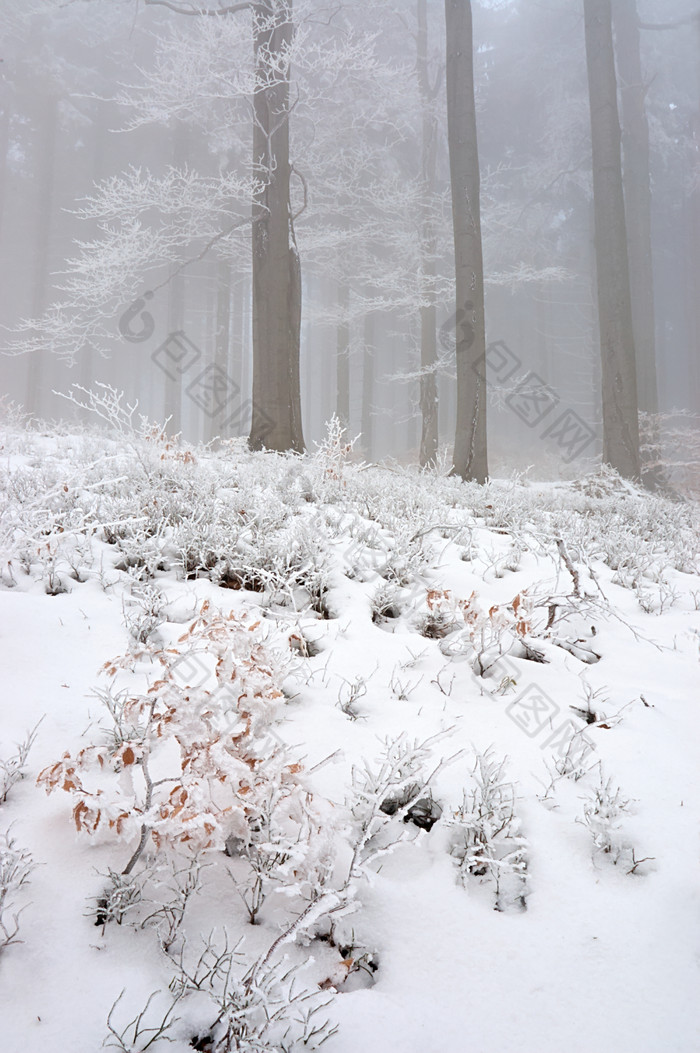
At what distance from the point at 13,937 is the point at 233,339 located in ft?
82.8

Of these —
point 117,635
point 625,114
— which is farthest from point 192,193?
point 625,114

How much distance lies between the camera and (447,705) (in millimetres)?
2045

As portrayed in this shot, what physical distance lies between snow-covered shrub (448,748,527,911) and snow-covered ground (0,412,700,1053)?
0.01m

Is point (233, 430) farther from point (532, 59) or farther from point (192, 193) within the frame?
point (532, 59)

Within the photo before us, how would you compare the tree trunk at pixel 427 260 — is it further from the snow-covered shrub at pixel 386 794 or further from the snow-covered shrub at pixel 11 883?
the snow-covered shrub at pixel 11 883

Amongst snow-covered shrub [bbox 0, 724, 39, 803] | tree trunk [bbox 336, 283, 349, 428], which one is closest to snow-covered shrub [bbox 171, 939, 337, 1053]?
snow-covered shrub [bbox 0, 724, 39, 803]

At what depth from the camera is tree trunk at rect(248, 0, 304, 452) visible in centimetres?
758

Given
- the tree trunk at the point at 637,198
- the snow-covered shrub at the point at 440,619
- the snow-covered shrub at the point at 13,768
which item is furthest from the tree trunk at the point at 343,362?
the snow-covered shrub at the point at 13,768

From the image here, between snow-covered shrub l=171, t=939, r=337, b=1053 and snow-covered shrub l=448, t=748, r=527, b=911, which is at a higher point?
snow-covered shrub l=448, t=748, r=527, b=911

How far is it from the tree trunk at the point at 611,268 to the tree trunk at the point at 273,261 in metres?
5.65

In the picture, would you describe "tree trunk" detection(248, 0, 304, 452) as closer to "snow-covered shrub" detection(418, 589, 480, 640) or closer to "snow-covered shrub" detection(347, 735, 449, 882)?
"snow-covered shrub" detection(418, 589, 480, 640)

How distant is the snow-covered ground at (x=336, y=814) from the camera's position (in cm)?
108

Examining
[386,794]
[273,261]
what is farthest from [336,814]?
[273,261]

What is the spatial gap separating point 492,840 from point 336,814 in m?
0.45
